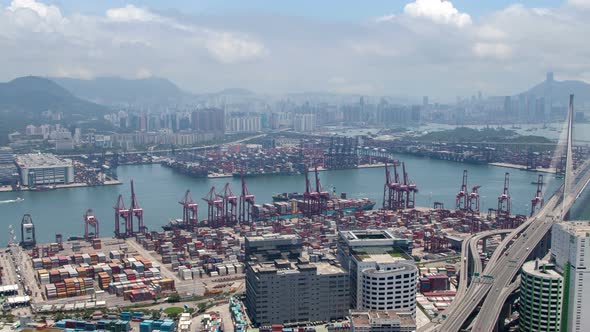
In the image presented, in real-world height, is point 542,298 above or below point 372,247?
below

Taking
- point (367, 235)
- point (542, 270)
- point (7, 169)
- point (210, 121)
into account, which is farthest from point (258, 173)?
point (542, 270)

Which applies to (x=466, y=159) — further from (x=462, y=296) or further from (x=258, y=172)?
(x=462, y=296)

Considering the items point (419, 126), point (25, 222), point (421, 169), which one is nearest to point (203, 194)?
point (25, 222)

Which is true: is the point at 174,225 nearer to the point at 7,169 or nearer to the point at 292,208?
the point at 292,208

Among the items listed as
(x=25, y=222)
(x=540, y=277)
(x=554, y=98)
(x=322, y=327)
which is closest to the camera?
(x=540, y=277)

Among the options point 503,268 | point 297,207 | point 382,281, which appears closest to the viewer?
point 382,281

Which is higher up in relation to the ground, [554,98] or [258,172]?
[554,98]
